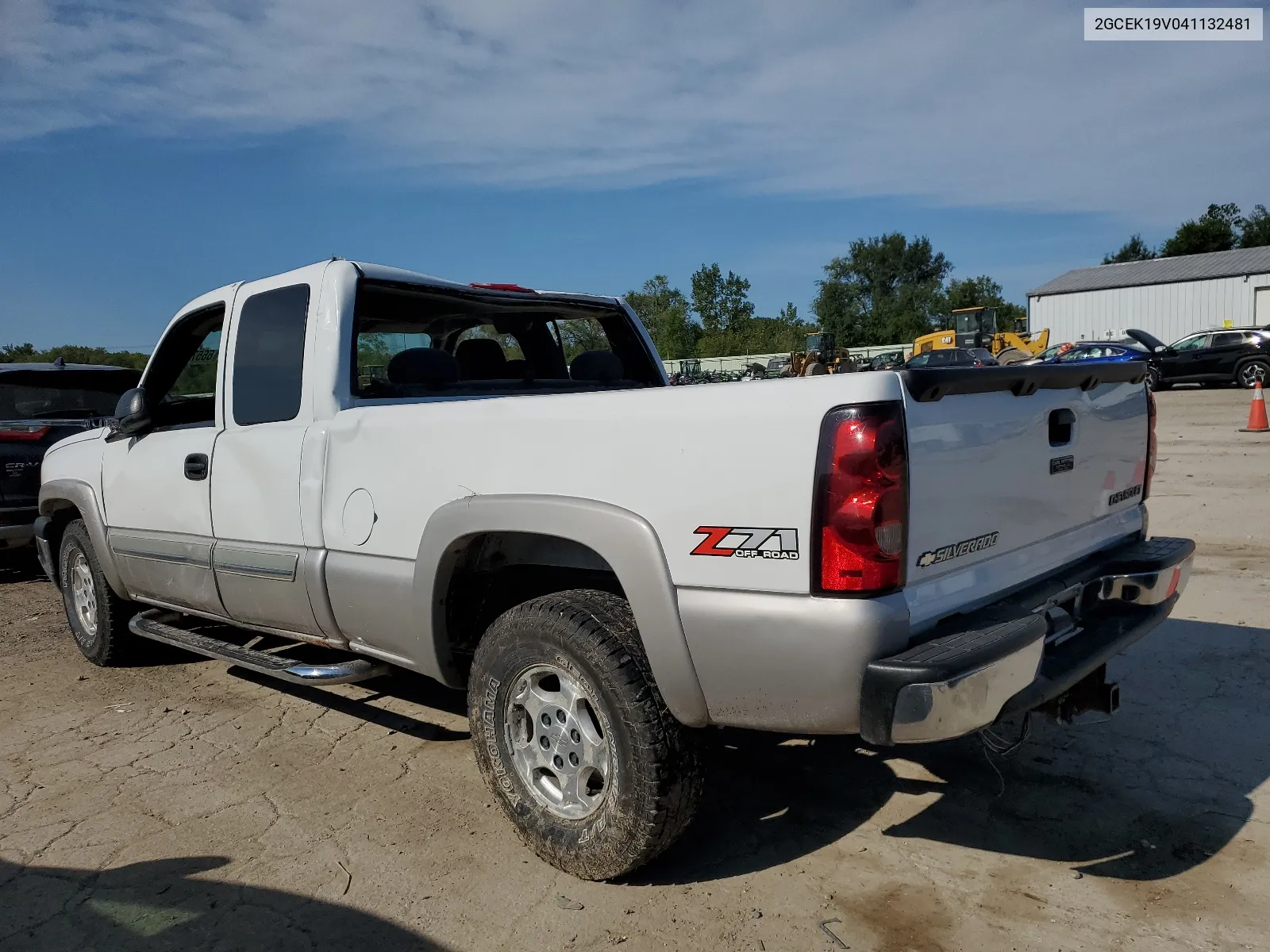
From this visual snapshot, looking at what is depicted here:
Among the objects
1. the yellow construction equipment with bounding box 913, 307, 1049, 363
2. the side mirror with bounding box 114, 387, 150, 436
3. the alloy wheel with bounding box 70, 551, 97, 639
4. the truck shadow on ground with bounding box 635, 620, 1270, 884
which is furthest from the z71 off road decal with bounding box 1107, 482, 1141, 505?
the yellow construction equipment with bounding box 913, 307, 1049, 363

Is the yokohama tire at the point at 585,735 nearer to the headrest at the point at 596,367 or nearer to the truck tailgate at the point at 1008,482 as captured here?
the truck tailgate at the point at 1008,482

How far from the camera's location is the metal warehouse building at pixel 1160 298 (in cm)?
4550

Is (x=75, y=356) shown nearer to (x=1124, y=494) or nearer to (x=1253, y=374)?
(x=1124, y=494)

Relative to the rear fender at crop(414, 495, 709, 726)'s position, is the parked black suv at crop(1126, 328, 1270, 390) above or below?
above

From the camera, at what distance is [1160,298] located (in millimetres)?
48250

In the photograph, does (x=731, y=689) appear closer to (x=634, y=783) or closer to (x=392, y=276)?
(x=634, y=783)

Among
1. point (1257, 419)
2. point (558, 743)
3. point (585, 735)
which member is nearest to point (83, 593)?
point (558, 743)

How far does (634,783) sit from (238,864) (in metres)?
1.42

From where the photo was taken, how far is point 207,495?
4.08 metres

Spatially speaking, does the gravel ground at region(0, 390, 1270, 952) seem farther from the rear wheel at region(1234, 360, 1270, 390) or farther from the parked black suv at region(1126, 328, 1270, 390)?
the parked black suv at region(1126, 328, 1270, 390)

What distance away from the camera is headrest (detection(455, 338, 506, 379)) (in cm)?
448

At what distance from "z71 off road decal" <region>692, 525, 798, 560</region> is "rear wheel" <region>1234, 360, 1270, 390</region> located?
1020 inches

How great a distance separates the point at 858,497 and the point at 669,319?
90972 mm

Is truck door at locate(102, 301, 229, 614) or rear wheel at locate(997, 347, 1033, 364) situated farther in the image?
rear wheel at locate(997, 347, 1033, 364)
